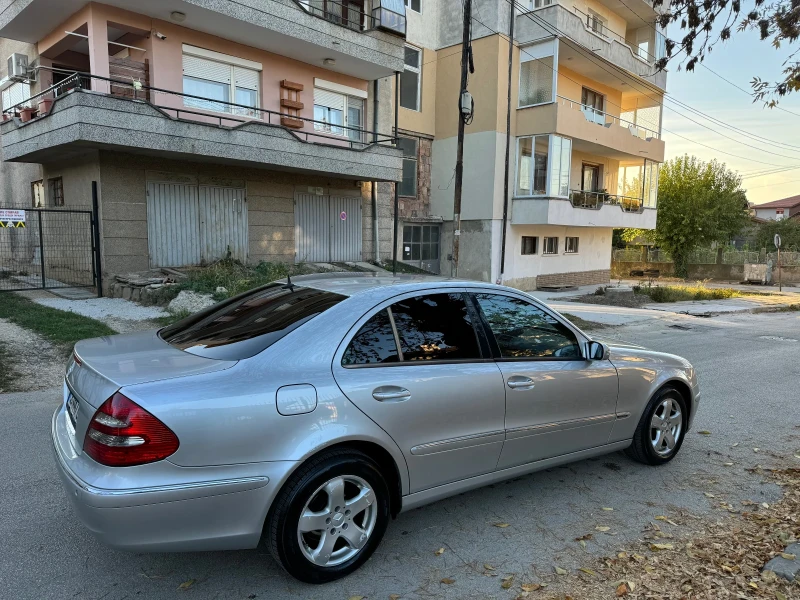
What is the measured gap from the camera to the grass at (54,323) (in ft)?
27.8

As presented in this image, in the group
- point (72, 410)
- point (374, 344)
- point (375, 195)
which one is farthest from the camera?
point (375, 195)

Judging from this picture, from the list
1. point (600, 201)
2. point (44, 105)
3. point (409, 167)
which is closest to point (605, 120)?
point (600, 201)

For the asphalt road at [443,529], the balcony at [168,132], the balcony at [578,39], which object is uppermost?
the balcony at [578,39]

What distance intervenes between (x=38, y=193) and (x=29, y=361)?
1085cm

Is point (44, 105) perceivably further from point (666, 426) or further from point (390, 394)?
point (666, 426)

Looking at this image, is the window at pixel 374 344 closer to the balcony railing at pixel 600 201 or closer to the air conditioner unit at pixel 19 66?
the air conditioner unit at pixel 19 66

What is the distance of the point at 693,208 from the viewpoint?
30.1 meters

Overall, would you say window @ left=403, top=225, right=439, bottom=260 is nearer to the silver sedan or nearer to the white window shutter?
the white window shutter

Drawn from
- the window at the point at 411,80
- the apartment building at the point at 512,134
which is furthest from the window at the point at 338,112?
the window at the point at 411,80

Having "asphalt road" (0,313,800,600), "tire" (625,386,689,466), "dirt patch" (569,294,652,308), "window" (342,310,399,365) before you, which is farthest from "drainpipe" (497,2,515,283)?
"window" (342,310,399,365)

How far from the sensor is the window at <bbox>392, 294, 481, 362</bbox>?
10.9 feet

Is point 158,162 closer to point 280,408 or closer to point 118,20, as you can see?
point 118,20

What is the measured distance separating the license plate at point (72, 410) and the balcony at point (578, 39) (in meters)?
19.2

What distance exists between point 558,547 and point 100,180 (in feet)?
41.6
